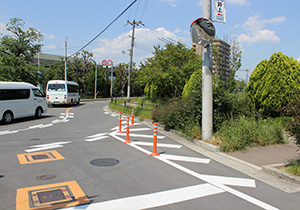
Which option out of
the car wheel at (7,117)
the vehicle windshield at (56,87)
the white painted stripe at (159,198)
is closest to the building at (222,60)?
the car wheel at (7,117)

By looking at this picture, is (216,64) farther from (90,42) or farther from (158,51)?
(90,42)

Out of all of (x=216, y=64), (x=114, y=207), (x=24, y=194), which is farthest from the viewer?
(x=216, y=64)

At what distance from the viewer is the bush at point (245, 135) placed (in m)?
8.42

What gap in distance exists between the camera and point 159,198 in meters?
4.59

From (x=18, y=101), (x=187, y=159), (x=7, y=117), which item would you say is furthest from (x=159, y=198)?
(x=18, y=101)

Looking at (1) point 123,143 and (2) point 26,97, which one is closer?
(1) point 123,143

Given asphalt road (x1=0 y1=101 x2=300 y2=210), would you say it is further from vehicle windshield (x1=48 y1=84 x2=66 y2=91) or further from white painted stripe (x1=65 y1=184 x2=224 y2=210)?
vehicle windshield (x1=48 y1=84 x2=66 y2=91)

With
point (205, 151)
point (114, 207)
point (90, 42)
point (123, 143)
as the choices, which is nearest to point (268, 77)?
point (205, 151)

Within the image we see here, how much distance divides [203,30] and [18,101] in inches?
455

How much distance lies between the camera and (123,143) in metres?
9.55

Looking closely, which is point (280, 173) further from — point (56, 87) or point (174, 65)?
point (56, 87)

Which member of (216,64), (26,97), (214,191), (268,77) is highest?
(216,64)

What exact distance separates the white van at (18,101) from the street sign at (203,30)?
35.6ft

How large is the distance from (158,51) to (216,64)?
713 cm
